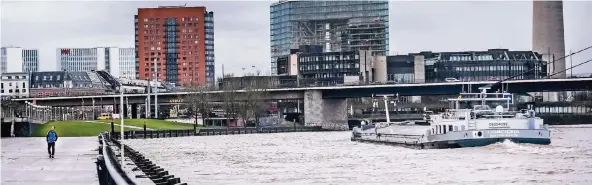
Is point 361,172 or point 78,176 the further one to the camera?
point 361,172

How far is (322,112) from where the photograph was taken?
611 ft

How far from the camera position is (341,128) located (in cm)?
18512

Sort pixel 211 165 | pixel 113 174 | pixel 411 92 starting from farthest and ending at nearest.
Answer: pixel 411 92 → pixel 211 165 → pixel 113 174

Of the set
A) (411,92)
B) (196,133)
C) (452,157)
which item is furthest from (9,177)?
(411,92)

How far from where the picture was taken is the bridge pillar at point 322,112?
18362cm

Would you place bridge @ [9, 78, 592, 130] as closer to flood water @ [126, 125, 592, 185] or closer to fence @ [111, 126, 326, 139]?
fence @ [111, 126, 326, 139]

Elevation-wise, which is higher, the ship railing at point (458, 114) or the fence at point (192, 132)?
the ship railing at point (458, 114)

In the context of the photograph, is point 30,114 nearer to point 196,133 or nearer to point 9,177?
point 196,133

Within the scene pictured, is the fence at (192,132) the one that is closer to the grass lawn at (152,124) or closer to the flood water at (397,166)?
the grass lawn at (152,124)

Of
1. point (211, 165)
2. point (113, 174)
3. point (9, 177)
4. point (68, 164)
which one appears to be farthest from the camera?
point (211, 165)

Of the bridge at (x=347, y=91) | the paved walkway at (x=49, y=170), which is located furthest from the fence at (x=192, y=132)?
the paved walkway at (x=49, y=170)

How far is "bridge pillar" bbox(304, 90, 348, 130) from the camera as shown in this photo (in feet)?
602

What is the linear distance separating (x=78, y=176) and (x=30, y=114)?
86437mm

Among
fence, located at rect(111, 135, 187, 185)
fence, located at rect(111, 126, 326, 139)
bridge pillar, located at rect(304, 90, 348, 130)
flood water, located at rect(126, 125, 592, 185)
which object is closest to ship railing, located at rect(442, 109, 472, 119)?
flood water, located at rect(126, 125, 592, 185)
